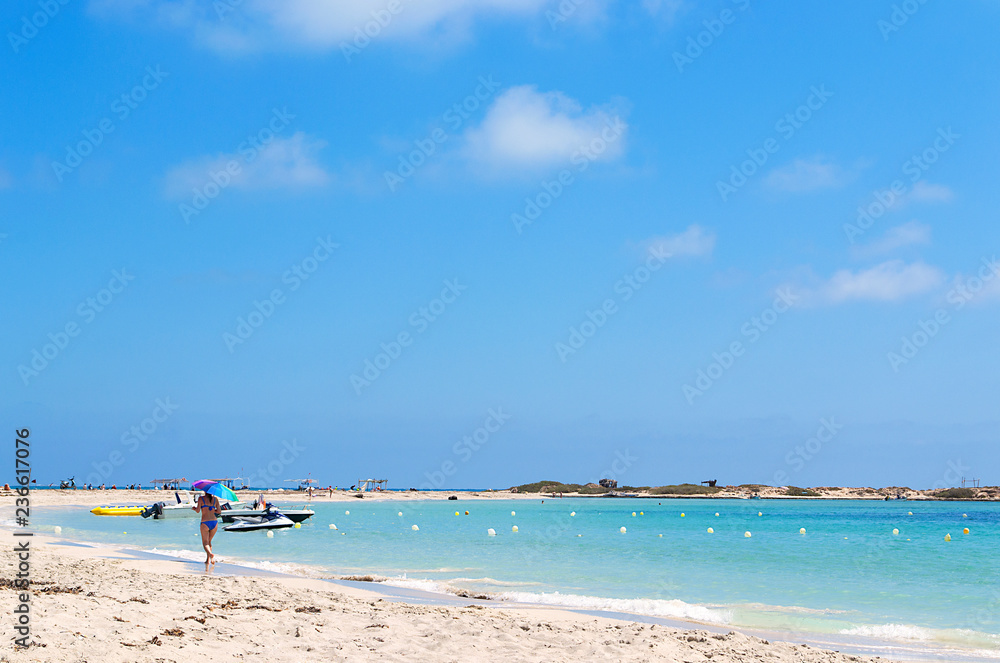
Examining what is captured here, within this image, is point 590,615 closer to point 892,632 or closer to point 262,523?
point 892,632

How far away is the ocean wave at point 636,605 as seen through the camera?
13758mm

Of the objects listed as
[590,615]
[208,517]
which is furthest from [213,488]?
[590,615]

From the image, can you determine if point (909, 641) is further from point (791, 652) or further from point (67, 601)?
point (67, 601)

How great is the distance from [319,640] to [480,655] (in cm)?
194

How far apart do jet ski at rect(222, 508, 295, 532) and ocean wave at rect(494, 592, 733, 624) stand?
77.6ft

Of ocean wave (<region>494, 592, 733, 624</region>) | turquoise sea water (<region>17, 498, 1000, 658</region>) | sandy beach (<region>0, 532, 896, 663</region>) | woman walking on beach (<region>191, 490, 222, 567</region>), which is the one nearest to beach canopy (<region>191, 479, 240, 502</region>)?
woman walking on beach (<region>191, 490, 222, 567</region>)

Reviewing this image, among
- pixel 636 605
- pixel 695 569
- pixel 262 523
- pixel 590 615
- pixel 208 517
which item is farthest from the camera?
pixel 262 523

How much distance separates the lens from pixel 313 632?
957 centimetres

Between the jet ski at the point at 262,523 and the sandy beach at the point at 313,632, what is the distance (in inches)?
919

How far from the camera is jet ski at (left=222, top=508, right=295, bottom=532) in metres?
35.9

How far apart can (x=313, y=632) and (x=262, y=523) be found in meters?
29.0

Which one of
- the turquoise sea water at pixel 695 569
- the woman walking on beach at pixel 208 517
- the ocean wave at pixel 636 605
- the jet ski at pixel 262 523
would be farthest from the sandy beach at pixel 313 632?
the jet ski at pixel 262 523

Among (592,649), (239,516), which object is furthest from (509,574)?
(239,516)

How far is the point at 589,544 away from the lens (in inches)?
1270
